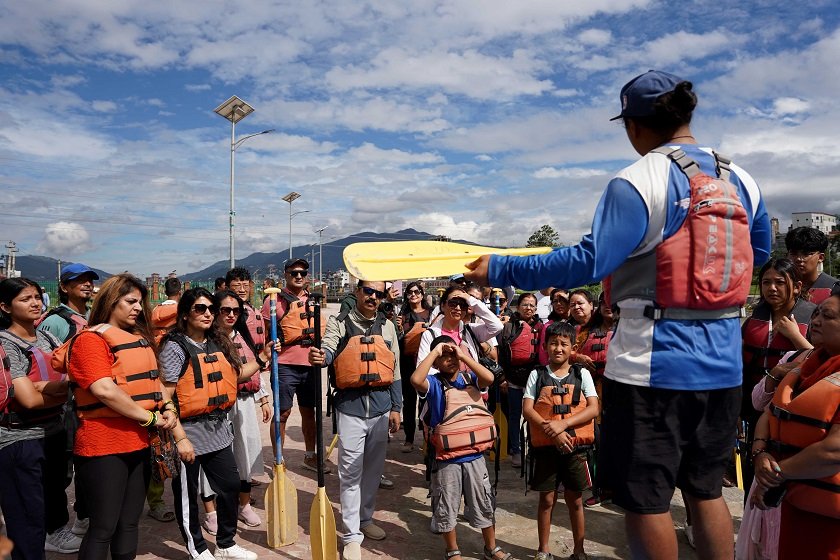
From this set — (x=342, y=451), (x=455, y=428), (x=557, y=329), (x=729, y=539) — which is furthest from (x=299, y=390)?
(x=729, y=539)

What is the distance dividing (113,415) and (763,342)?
450cm

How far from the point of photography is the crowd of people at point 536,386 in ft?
6.31

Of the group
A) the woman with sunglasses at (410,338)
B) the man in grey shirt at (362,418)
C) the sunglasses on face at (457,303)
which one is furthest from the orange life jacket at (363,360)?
the woman with sunglasses at (410,338)

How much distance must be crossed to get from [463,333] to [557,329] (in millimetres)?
929

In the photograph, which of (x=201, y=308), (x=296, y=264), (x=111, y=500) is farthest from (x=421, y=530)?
(x=296, y=264)

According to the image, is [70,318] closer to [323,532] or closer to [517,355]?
[323,532]

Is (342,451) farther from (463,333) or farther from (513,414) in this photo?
(513,414)

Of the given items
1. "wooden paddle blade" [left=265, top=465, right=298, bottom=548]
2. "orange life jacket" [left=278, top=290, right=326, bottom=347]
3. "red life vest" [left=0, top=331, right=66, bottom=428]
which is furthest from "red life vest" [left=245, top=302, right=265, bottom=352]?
"red life vest" [left=0, top=331, right=66, bottom=428]

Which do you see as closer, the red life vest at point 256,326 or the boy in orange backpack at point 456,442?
the boy in orange backpack at point 456,442

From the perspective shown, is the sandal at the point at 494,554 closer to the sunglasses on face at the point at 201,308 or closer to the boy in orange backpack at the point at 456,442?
the boy in orange backpack at the point at 456,442

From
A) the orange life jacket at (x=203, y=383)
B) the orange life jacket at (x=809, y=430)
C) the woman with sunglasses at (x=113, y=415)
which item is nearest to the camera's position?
the orange life jacket at (x=809, y=430)

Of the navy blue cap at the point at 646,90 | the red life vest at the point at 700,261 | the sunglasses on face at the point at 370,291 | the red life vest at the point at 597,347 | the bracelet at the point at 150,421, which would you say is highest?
the navy blue cap at the point at 646,90

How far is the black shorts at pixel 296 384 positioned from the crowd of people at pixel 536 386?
0.02 meters

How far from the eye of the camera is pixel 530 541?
4520 mm
